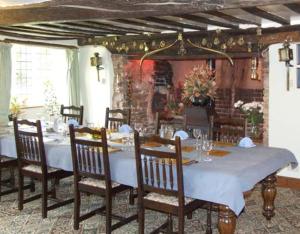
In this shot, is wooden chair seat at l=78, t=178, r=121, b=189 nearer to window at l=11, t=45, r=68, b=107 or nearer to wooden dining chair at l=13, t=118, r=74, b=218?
wooden dining chair at l=13, t=118, r=74, b=218

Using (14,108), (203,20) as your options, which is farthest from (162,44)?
(14,108)

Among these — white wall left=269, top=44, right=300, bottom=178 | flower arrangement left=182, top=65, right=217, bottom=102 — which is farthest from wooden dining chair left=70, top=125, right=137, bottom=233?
flower arrangement left=182, top=65, right=217, bottom=102

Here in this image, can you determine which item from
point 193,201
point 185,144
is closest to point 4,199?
point 185,144

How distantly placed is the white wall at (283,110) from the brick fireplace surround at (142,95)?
1305mm

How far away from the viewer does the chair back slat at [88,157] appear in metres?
3.27

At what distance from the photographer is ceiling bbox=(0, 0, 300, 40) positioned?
2.71m

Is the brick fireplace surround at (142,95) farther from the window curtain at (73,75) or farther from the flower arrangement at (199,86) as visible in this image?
the window curtain at (73,75)

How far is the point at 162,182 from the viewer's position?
2.94 metres

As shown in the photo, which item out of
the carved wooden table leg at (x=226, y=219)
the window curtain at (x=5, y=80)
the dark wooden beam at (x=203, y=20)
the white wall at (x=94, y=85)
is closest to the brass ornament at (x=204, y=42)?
the dark wooden beam at (x=203, y=20)

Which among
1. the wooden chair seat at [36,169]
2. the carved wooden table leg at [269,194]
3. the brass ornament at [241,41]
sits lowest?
the carved wooden table leg at [269,194]

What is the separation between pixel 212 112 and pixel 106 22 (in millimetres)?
2182

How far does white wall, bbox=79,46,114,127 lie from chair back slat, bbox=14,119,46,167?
2.61 metres

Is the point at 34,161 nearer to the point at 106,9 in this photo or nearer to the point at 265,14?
the point at 106,9

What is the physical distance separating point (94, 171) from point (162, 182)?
0.73 m
